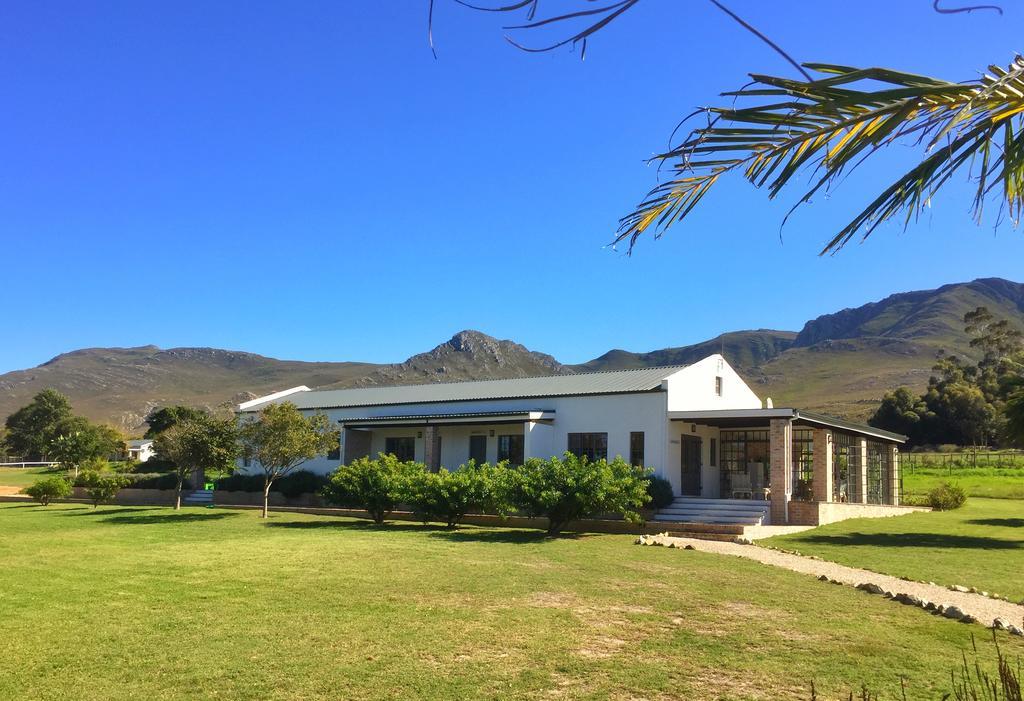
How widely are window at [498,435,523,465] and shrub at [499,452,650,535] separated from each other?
9.34 metres

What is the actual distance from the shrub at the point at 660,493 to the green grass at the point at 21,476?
40.5 m

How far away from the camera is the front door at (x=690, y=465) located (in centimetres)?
2614

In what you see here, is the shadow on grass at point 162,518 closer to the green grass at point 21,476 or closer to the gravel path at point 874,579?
the gravel path at point 874,579

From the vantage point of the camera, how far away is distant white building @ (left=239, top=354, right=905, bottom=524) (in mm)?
23625

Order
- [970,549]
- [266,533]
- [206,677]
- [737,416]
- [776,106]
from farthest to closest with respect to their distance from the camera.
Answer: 1. [737,416]
2. [266,533]
3. [970,549]
4. [206,677]
5. [776,106]

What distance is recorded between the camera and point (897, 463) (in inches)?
1281

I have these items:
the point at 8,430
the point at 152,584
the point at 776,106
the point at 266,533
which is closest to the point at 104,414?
the point at 8,430

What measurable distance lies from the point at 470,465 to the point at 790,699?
1596 centimetres

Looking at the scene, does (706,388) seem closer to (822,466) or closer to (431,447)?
(822,466)

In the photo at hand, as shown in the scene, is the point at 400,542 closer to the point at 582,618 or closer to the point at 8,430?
the point at 582,618

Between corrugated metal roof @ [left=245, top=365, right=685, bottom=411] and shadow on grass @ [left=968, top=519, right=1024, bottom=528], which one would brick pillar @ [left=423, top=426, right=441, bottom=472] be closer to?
corrugated metal roof @ [left=245, top=365, right=685, bottom=411]

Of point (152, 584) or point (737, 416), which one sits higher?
point (737, 416)

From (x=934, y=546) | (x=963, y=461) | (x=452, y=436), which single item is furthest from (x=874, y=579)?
(x=963, y=461)

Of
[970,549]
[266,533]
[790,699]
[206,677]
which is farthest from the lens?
[266,533]
